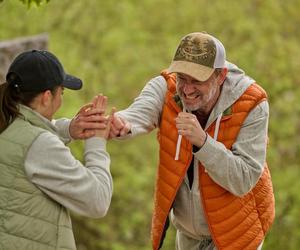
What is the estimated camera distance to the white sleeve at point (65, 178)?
137 inches

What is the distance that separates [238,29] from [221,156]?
9768mm

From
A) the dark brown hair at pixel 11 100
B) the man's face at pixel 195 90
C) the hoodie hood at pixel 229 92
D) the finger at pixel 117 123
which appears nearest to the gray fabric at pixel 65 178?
the dark brown hair at pixel 11 100

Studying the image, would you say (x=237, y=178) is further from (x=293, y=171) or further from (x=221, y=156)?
(x=293, y=171)

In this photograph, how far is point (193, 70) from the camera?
13.3 feet

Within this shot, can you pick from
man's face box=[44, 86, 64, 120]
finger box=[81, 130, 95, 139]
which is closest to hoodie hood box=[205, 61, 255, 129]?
finger box=[81, 130, 95, 139]

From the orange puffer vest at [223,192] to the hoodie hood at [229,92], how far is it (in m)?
0.03

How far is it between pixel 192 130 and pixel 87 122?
19.5 inches

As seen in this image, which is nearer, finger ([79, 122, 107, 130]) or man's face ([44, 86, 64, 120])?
man's face ([44, 86, 64, 120])

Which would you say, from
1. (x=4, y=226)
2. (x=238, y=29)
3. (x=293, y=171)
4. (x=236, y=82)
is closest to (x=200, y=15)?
(x=238, y=29)

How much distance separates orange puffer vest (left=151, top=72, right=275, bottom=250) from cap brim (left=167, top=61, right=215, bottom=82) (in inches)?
10.2

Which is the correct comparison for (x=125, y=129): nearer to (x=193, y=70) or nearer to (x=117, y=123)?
(x=117, y=123)

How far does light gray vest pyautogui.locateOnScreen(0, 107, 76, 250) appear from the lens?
349 centimetres

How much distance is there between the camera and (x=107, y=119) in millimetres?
4039

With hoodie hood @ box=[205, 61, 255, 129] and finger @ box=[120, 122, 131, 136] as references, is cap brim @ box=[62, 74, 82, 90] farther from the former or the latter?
hoodie hood @ box=[205, 61, 255, 129]
